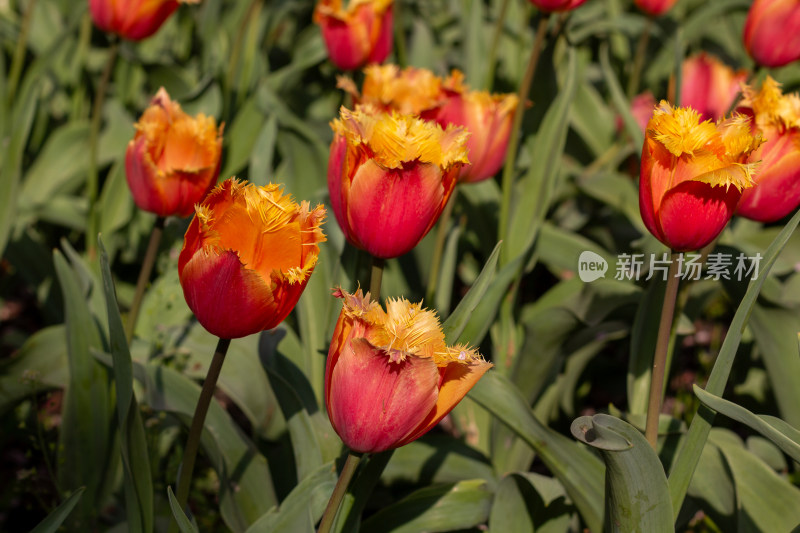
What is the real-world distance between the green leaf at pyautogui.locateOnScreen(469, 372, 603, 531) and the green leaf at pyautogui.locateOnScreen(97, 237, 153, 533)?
472mm

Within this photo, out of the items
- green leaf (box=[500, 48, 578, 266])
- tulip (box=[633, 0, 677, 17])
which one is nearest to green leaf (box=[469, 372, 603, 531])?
green leaf (box=[500, 48, 578, 266])

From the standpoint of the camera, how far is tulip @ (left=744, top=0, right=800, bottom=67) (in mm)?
1642

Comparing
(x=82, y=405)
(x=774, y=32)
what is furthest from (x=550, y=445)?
(x=774, y=32)

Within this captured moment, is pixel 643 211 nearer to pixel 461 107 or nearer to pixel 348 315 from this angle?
pixel 348 315

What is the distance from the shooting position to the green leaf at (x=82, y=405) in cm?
129

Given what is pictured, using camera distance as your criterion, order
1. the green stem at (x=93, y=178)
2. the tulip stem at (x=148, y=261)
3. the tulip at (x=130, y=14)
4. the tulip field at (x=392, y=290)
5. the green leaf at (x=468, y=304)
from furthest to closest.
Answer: the green stem at (x=93, y=178) < the tulip at (x=130, y=14) < the tulip stem at (x=148, y=261) < the green leaf at (x=468, y=304) < the tulip field at (x=392, y=290)

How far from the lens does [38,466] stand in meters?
1.77

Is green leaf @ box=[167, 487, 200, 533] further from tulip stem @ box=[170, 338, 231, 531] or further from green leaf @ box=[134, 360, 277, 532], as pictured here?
green leaf @ box=[134, 360, 277, 532]

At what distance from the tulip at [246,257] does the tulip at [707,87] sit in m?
1.58

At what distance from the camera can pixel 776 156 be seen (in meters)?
1.09

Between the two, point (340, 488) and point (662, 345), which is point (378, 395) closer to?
point (340, 488)

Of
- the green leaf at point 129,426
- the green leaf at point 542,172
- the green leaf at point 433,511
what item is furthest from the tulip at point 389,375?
the green leaf at point 542,172

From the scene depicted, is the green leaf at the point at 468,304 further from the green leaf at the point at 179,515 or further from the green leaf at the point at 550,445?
the green leaf at the point at 179,515

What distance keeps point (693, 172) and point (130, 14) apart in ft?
3.93
